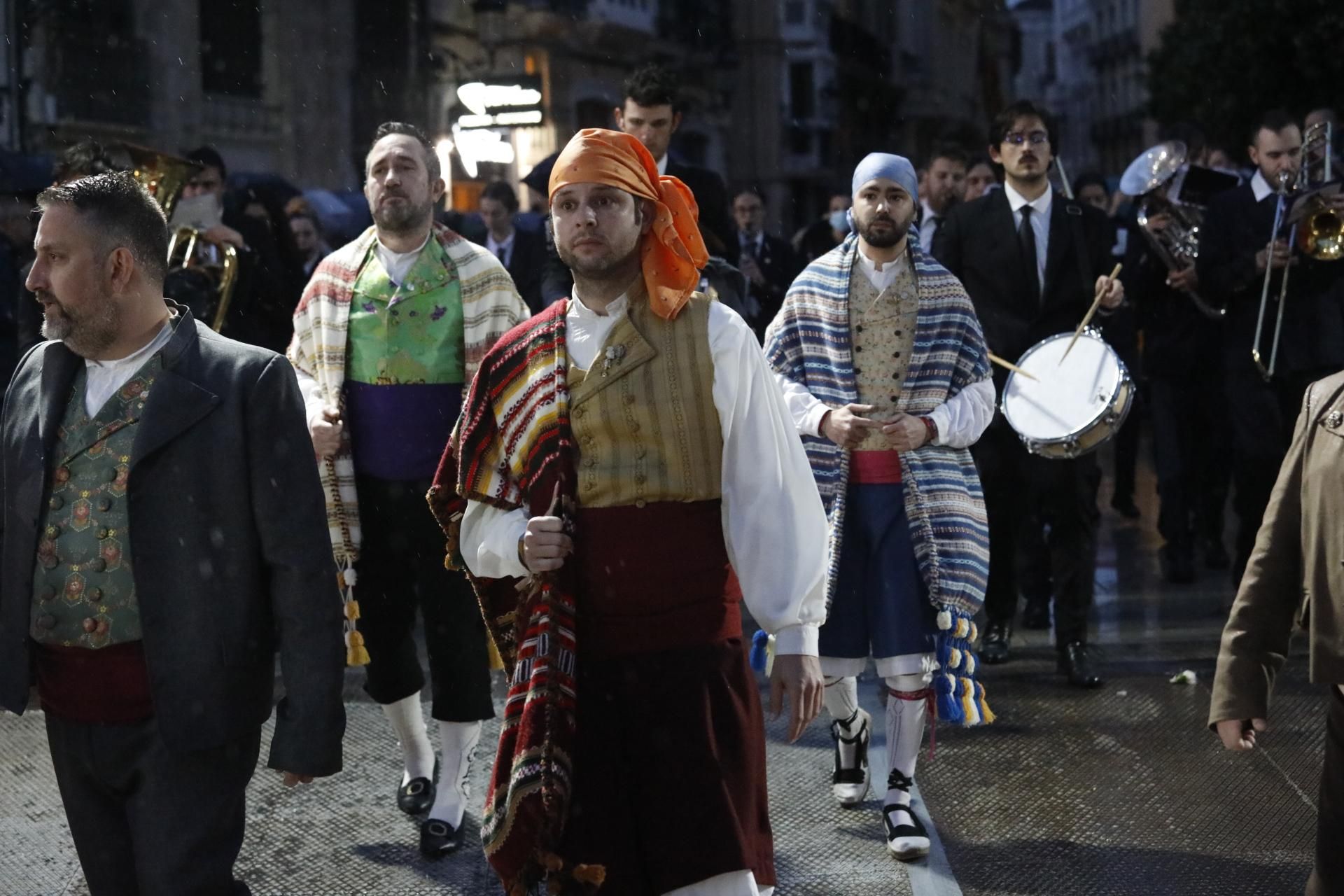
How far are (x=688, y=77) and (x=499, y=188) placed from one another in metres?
32.7

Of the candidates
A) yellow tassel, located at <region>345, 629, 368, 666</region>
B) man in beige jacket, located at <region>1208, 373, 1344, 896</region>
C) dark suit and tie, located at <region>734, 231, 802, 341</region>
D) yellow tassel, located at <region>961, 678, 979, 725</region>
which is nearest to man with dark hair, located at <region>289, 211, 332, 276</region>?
dark suit and tie, located at <region>734, 231, 802, 341</region>

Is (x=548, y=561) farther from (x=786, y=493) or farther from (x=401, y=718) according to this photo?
(x=401, y=718)

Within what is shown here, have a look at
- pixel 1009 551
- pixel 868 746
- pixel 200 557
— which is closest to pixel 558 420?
pixel 200 557

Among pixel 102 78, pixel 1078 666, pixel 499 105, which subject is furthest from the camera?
pixel 499 105

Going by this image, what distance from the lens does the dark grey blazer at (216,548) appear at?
3.42m

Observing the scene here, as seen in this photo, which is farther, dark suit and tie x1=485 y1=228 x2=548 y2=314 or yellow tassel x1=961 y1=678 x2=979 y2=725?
dark suit and tie x1=485 y1=228 x2=548 y2=314

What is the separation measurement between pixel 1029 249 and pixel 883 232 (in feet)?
6.89

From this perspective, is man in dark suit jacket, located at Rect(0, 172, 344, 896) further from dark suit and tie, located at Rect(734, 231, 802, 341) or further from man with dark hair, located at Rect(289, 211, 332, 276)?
man with dark hair, located at Rect(289, 211, 332, 276)

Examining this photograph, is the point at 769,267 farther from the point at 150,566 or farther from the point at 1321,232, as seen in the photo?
the point at 150,566

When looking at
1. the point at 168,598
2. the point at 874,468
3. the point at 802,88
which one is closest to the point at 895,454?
the point at 874,468

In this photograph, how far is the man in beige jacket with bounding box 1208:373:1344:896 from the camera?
3.46 metres

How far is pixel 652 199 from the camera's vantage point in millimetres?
3879

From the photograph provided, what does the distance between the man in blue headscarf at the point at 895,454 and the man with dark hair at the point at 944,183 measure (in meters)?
3.92

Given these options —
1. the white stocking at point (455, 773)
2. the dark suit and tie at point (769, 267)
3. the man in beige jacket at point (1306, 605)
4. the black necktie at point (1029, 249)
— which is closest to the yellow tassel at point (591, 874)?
the man in beige jacket at point (1306, 605)
